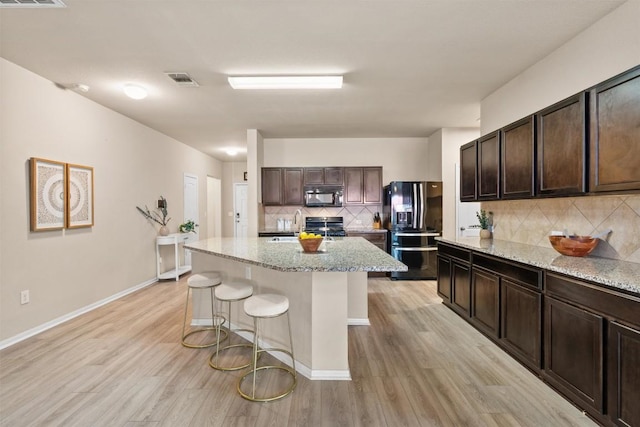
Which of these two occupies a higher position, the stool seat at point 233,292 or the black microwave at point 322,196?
the black microwave at point 322,196

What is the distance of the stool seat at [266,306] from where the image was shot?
205 cm

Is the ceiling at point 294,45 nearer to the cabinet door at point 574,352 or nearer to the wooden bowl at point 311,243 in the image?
the wooden bowl at point 311,243

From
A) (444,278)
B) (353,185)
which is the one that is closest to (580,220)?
(444,278)

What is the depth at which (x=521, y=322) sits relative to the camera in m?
2.31

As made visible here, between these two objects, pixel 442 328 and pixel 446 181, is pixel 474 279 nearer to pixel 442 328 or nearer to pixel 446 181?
pixel 442 328

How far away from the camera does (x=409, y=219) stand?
515cm

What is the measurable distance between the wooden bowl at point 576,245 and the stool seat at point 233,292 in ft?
8.00

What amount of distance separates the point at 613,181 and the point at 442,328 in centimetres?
198

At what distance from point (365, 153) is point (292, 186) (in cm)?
158

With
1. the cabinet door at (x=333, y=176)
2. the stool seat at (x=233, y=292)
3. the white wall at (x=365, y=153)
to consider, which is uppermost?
the white wall at (x=365, y=153)

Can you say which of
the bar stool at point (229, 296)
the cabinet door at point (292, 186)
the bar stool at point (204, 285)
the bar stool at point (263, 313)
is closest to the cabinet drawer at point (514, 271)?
the bar stool at point (263, 313)

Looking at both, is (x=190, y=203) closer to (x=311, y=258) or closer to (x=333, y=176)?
(x=333, y=176)

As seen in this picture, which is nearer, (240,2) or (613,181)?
(613,181)

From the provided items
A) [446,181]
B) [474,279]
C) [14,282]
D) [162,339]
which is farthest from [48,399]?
[446,181]
